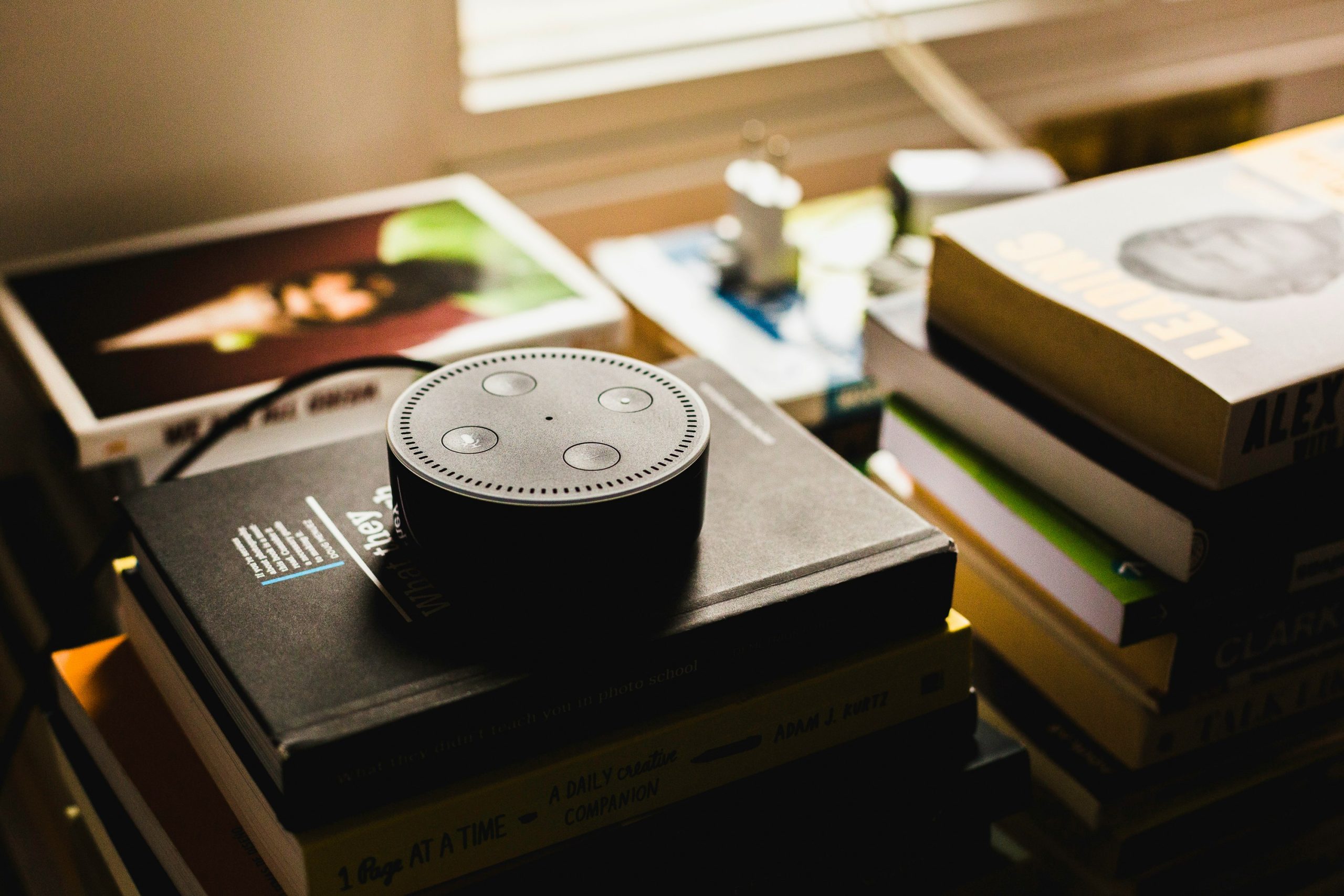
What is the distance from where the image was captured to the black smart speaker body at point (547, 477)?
436 mm

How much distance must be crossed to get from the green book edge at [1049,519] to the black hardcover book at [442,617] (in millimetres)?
106

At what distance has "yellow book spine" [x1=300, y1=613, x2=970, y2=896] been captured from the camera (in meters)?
0.43

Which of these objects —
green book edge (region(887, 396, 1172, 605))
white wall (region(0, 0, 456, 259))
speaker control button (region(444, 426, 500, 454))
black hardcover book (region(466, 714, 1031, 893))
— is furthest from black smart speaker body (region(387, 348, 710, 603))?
white wall (region(0, 0, 456, 259))

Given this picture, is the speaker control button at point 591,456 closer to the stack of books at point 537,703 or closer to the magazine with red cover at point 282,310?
the stack of books at point 537,703

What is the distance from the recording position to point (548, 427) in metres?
0.48

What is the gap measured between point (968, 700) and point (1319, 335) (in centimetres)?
24

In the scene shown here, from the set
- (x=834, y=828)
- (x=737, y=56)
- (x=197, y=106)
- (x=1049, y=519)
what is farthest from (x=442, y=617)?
(x=737, y=56)

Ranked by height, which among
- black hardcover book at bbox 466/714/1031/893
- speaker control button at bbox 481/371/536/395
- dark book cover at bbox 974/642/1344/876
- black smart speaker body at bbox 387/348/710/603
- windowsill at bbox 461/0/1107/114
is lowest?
dark book cover at bbox 974/642/1344/876

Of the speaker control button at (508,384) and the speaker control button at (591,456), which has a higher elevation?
the speaker control button at (508,384)

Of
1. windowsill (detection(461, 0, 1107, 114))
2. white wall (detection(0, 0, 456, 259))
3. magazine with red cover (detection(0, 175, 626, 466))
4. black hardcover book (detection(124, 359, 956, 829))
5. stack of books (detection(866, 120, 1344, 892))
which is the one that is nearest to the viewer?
black hardcover book (detection(124, 359, 956, 829))

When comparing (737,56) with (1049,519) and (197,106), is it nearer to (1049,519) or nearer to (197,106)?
(197,106)

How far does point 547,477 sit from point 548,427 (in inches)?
1.5

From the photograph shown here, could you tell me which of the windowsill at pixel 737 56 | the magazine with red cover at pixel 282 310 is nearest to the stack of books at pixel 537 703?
the magazine with red cover at pixel 282 310

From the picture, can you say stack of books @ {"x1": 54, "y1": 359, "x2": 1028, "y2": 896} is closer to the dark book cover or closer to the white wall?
the dark book cover
